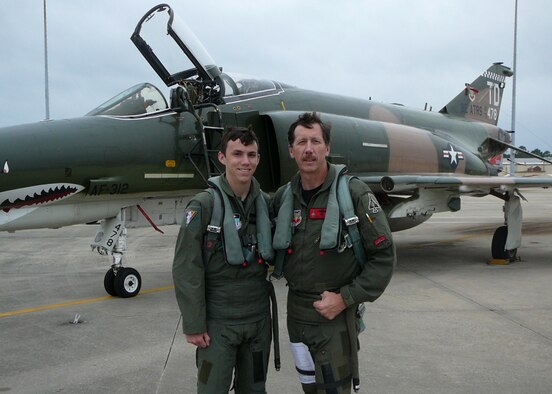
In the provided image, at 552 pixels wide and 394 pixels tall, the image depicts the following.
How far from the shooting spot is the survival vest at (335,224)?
234 centimetres

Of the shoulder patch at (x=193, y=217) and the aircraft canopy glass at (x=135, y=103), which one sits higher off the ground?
the aircraft canopy glass at (x=135, y=103)

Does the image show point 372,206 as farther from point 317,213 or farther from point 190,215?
point 190,215

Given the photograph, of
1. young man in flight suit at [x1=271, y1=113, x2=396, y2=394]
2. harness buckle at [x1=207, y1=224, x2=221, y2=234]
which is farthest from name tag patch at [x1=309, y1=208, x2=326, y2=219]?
harness buckle at [x1=207, y1=224, x2=221, y2=234]

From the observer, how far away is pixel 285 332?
4621 millimetres

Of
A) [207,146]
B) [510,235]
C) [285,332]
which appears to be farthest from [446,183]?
[285,332]

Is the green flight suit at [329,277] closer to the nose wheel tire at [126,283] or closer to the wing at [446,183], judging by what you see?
the nose wheel tire at [126,283]

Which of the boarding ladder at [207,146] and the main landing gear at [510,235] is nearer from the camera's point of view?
the boarding ladder at [207,146]

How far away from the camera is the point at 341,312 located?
2441 mm

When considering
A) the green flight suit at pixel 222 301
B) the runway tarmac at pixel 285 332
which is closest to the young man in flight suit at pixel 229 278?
the green flight suit at pixel 222 301

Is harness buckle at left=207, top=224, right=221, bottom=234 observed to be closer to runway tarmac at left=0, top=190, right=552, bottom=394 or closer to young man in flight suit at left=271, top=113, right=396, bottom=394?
young man in flight suit at left=271, top=113, right=396, bottom=394

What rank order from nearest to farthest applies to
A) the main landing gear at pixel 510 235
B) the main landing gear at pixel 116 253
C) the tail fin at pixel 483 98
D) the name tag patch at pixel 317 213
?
the name tag patch at pixel 317 213, the main landing gear at pixel 116 253, the main landing gear at pixel 510 235, the tail fin at pixel 483 98

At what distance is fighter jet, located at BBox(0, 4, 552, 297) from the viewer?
17.1 ft

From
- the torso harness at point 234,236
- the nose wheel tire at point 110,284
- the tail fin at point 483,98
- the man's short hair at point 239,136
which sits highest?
the tail fin at point 483,98

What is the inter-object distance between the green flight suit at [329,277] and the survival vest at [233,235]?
0.46 ft
